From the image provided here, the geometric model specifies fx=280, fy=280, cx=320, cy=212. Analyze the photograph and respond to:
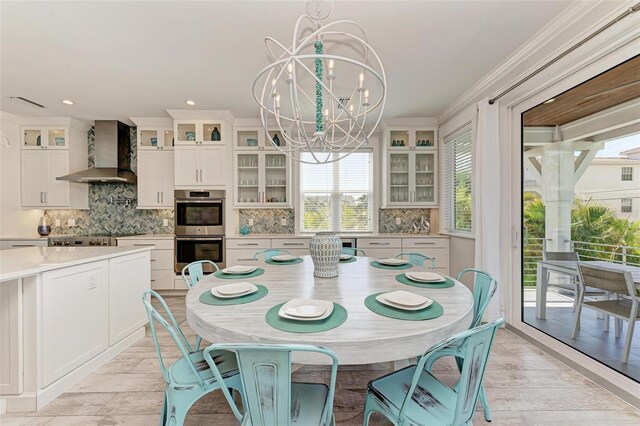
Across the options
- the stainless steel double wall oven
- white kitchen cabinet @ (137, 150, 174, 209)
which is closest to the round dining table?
the stainless steel double wall oven

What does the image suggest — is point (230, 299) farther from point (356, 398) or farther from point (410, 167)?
point (410, 167)

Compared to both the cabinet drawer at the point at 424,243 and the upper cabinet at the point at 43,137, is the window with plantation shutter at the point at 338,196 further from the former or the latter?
the upper cabinet at the point at 43,137

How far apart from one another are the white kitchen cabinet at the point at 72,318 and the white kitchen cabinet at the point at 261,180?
7.47ft

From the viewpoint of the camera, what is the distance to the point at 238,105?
3.79 meters

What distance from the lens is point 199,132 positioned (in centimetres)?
414

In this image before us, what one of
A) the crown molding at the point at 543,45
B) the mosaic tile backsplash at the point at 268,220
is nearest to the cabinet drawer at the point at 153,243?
the mosaic tile backsplash at the point at 268,220

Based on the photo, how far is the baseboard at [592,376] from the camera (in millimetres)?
1820

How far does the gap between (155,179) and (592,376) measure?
541 centimetres

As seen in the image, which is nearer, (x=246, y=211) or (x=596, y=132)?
(x=596, y=132)

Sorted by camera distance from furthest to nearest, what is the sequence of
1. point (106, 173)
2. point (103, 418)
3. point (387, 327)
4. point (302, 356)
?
1. point (106, 173)
2. point (103, 418)
3. point (387, 327)
4. point (302, 356)

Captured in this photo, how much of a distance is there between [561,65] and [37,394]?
439cm

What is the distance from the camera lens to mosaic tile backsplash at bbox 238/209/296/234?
4707 millimetres

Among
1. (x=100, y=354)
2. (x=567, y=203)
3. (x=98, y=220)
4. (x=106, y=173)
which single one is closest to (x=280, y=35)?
(x=567, y=203)

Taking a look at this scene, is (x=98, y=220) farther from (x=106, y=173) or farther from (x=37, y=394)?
(x=37, y=394)
